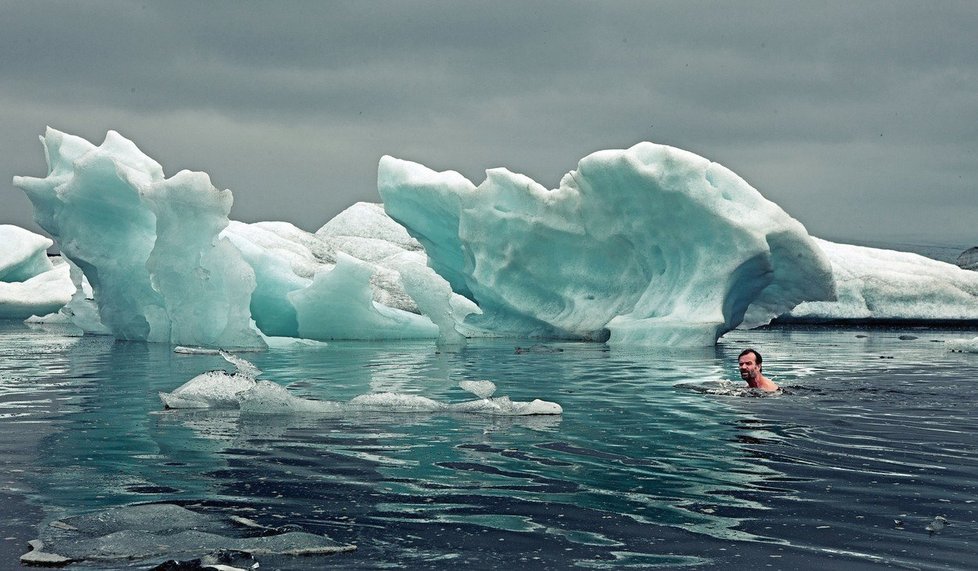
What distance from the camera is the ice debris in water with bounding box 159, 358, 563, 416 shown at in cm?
836

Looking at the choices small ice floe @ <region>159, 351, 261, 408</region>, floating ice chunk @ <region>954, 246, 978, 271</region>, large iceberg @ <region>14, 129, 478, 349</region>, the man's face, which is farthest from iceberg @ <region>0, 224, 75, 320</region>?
floating ice chunk @ <region>954, 246, 978, 271</region>

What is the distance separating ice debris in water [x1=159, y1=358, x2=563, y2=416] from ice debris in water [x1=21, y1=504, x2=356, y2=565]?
12.3ft

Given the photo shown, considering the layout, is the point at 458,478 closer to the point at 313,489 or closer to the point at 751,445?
the point at 313,489

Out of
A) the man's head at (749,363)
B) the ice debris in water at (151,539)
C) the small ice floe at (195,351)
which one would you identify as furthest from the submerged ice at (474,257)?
the ice debris in water at (151,539)

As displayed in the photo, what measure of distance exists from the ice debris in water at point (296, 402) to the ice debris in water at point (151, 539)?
12.3 ft

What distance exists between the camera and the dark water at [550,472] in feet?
13.9

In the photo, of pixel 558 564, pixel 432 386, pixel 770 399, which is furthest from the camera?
pixel 432 386

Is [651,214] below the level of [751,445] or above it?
above

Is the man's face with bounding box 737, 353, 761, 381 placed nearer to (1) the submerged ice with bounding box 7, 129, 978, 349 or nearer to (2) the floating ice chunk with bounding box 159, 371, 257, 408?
(2) the floating ice chunk with bounding box 159, 371, 257, 408

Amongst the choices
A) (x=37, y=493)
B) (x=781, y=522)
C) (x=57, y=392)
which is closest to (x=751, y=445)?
(x=781, y=522)

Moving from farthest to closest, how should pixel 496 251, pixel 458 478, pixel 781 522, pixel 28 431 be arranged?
pixel 496 251 → pixel 28 431 → pixel 458 478 → pixel 781 522

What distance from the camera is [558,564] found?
156 inches

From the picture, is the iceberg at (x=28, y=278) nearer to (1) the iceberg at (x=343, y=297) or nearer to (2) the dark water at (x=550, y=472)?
(1) the iceberg at (x=343, y=297)

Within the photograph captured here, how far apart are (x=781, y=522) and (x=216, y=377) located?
17.7 ft
